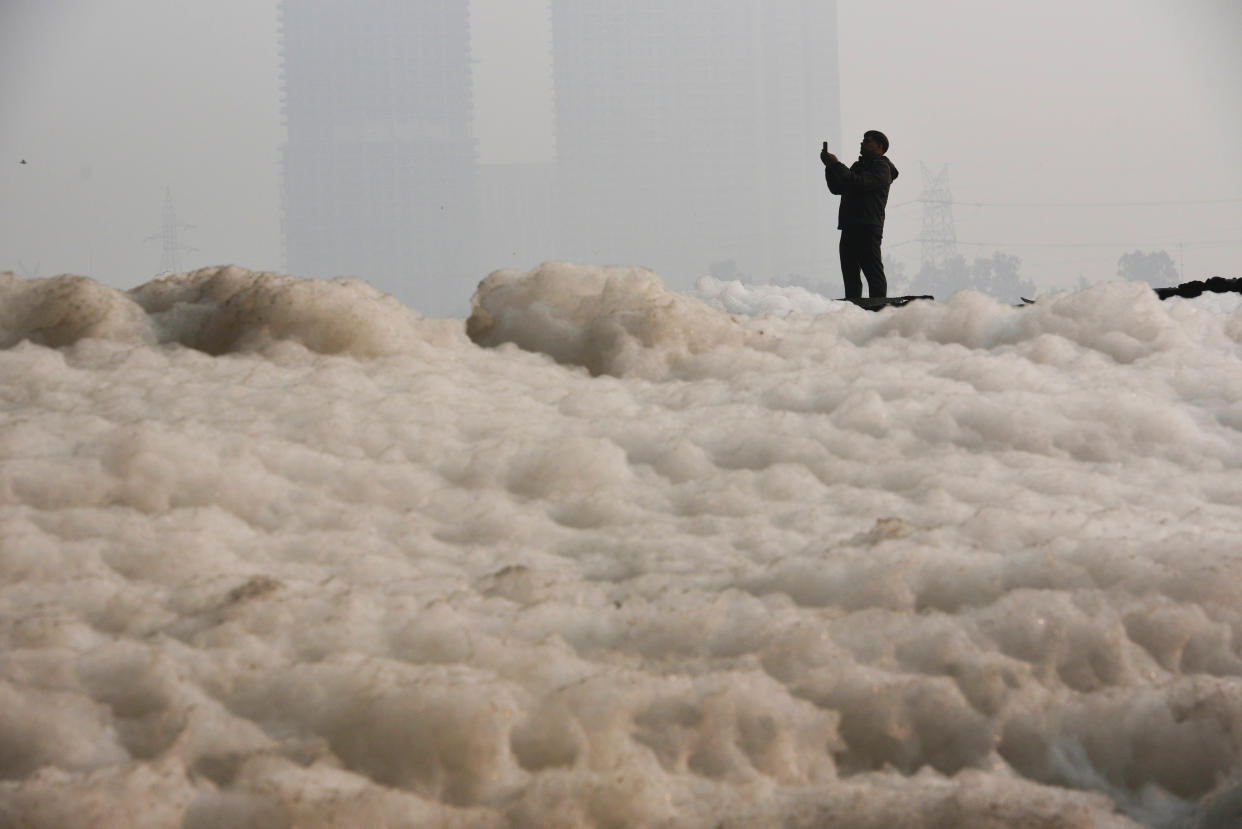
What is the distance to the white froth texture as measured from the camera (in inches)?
72.8

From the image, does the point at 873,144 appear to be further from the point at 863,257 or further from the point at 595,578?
the point at 595,578

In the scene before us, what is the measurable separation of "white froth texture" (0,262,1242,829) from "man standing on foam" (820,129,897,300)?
6.76 metres

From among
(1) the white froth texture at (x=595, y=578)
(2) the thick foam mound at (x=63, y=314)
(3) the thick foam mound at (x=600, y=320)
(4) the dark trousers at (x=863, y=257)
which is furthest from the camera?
(4) the dark trousers at (x=863, y=257)

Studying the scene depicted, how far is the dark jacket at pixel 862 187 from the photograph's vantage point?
10234 millimetres

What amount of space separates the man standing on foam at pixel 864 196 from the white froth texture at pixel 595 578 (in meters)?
6.76

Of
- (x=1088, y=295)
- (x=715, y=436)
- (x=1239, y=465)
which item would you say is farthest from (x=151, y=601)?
(x=1088, y=295)

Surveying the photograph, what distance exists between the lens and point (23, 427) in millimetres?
2807

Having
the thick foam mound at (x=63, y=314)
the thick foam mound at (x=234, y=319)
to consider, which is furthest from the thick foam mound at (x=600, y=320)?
the thick foam mound at (x=63, y=314)

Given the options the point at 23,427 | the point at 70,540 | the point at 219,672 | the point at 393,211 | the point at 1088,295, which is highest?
the point at 393,211

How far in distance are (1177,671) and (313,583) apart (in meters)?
1.77

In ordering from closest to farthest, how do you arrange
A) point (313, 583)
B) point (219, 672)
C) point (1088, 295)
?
point (219, 672)
point (313, 583)
point (1088, 295)

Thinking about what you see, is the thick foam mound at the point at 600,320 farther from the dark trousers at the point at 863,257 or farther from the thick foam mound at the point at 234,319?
the dark trousers at the point at 863,257

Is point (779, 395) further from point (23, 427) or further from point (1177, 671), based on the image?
point (23, 427)

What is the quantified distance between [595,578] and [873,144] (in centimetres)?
875
